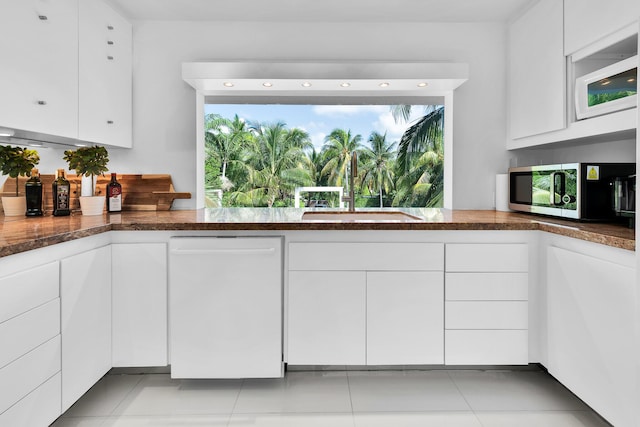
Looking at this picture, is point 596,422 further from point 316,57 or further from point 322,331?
point 316,57

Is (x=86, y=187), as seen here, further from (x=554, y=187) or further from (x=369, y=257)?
(x=554, y=187)

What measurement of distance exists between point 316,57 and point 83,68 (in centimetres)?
143

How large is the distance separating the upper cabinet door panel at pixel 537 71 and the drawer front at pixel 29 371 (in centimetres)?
261

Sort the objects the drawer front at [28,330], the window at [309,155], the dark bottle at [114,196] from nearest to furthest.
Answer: the drawer front at [28,330] → the dark bottle at [114,196] → the window at [309,155]

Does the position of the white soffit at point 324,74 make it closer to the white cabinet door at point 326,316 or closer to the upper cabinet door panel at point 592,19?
the upper cabinet door panel at point 592,19

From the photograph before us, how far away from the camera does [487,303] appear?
2111 millimetres

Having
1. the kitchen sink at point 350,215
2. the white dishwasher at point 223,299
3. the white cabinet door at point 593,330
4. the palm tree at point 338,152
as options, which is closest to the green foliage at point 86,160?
the white dishwasher at point 223,299

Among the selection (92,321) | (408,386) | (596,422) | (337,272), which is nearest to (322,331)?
(337,272)

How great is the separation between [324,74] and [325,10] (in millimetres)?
419

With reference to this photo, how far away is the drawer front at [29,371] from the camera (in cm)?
135

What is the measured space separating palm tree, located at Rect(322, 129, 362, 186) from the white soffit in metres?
8.16

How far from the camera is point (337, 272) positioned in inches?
82.7

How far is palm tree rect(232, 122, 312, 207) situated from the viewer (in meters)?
10.9

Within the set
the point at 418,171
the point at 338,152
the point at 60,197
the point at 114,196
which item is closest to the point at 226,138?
the point at 338,152
